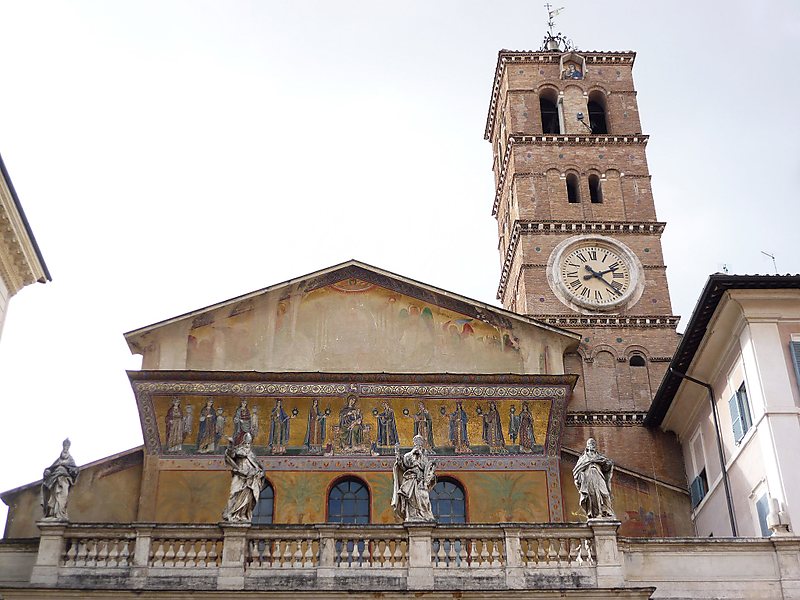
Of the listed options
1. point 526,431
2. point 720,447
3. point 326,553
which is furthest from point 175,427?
point 720,447

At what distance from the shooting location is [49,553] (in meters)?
18.2

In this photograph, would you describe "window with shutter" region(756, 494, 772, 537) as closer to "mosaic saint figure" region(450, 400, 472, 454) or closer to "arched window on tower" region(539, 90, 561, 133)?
"mosaic saint figure" region(450, 400, 472, 454)

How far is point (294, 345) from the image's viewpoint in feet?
84.1

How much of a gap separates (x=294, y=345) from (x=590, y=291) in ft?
31.1

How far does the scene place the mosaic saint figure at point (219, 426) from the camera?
953 inches

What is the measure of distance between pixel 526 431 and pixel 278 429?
527cm

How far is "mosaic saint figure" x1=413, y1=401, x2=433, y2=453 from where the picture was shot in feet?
80.1

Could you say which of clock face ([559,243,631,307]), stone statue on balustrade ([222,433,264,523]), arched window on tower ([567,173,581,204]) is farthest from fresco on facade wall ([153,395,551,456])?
arched window on tower ([567,173,581,204])

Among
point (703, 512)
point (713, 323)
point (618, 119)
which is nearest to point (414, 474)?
point (713, 323)

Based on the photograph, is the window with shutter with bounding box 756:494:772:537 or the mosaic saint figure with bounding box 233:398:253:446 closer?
the window with shutter with bounding box 756:494:772:537

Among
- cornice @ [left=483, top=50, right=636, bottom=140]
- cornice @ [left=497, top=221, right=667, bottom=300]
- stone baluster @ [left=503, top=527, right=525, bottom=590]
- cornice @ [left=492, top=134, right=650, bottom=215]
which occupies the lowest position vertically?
stone baluster @ [left=503, top=527, right=525, bottom=590]

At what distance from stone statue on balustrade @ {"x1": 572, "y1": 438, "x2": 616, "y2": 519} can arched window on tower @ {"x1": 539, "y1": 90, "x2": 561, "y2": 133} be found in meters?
18.3

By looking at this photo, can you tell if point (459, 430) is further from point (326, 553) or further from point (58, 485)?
point (58, 485)

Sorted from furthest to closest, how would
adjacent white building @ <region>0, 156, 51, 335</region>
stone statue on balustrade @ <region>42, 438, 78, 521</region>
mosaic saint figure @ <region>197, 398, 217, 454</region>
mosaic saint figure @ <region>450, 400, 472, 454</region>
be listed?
mosaic saint figure @ <region>450, 400, 472, 454</region>
mosaic saint figure @ <region>197, 398, 217, 454</region>
adjacent white building @ <region>0, 156, 51, 335</region>
stone statue on balustrade @ <region>42, 438, 78, 521</region>
